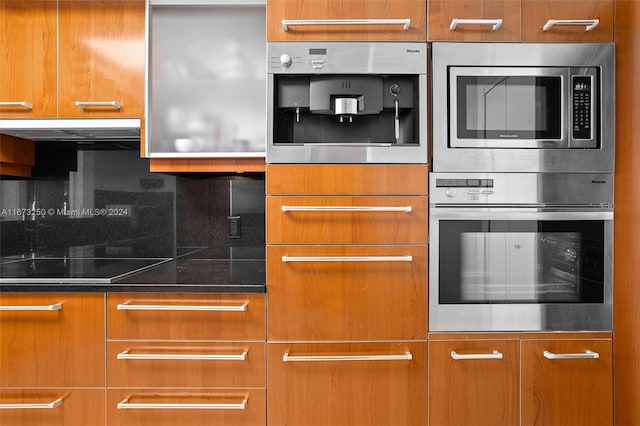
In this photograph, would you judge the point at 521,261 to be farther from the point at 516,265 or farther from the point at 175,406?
the point at 175,406

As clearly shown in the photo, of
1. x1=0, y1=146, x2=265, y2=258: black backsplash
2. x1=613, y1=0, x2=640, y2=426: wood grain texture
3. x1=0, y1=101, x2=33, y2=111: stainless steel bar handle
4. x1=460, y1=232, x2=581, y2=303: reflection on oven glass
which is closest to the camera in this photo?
x1=613, y1=0, x2=640, y2=426: wood grain texture

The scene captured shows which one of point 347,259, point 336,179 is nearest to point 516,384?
point 347,259

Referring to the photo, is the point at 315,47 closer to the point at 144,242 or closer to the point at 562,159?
the point at 562,159

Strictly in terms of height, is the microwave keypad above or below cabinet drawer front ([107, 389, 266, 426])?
above

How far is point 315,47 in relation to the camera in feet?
5.19

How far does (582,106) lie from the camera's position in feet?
5.24

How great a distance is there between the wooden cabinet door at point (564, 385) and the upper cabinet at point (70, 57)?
189 centimetres

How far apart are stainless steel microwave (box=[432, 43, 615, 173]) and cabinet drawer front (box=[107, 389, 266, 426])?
117 centimetres

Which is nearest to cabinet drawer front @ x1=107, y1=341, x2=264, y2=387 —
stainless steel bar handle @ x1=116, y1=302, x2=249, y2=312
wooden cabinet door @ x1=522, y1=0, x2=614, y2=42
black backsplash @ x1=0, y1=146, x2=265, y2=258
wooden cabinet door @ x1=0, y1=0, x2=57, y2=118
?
stainless steel bar handle @ x1=116, y1=302, x2=249, y2=312

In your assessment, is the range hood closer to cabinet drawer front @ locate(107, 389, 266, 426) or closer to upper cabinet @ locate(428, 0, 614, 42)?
cabinet drawer front @ locate(107, 389, 266, 426)

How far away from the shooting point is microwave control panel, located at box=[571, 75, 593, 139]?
5.23 ft

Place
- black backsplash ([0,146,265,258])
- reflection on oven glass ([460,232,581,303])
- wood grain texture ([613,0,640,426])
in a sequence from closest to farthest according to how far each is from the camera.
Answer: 1. wood grain texture ([613,0,640,426])
2. reflection on oven glass ([460,232,581,303])
3. black backsplash ([0,146,265,258])

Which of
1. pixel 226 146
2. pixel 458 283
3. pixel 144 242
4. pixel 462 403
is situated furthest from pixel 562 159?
pixel 144 242

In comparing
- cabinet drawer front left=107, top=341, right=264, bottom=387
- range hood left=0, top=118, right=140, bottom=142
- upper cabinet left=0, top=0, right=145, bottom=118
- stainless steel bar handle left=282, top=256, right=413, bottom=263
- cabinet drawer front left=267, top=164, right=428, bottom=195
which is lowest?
cabinet drawer front left=107, top=341, right=264, bottom=387
